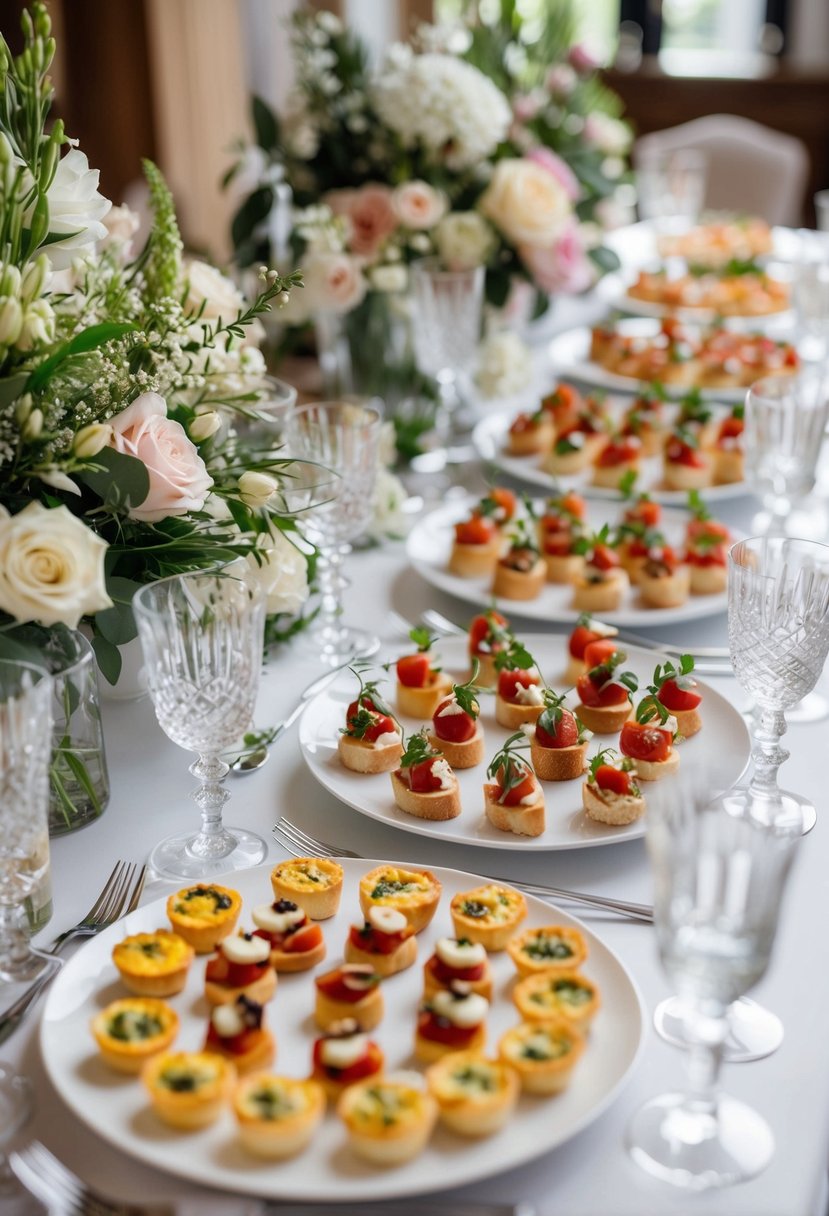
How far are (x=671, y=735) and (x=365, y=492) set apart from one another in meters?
0.58

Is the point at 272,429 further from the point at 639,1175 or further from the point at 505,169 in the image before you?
the point at 639,1175

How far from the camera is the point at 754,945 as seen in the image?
0.94 meters

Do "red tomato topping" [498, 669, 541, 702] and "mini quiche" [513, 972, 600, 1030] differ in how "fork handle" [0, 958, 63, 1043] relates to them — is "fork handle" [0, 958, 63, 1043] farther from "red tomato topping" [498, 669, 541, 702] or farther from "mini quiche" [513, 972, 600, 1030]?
"red tomato topping" [498, 669, 541, 702]

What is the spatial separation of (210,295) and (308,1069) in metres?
→ 1.12

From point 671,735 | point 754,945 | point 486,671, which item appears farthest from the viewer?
point 486,671

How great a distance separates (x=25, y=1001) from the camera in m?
1.14

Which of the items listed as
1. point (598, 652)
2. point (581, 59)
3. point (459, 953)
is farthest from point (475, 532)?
point (581, 59)

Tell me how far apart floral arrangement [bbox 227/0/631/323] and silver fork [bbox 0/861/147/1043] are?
1395 mm

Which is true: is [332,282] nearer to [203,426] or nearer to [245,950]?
[203,426]

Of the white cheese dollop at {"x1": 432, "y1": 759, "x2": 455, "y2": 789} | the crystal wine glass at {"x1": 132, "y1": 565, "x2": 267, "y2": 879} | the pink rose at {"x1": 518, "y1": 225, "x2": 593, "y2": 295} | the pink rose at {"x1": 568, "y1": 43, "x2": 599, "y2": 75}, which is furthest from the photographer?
the pink rose at {"x1": 568, "y1": 43, "x2": 599, "y2": 75}

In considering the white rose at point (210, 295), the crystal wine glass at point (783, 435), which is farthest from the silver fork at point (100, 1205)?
the crystal wine glass at point (783, 435)

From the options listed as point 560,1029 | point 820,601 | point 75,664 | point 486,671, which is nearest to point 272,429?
point 486,671

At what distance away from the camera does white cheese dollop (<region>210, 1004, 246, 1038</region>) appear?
1.02 metres

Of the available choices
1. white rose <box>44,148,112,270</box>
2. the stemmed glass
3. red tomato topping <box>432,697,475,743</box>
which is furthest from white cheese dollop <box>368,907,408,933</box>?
the stemmed glass
